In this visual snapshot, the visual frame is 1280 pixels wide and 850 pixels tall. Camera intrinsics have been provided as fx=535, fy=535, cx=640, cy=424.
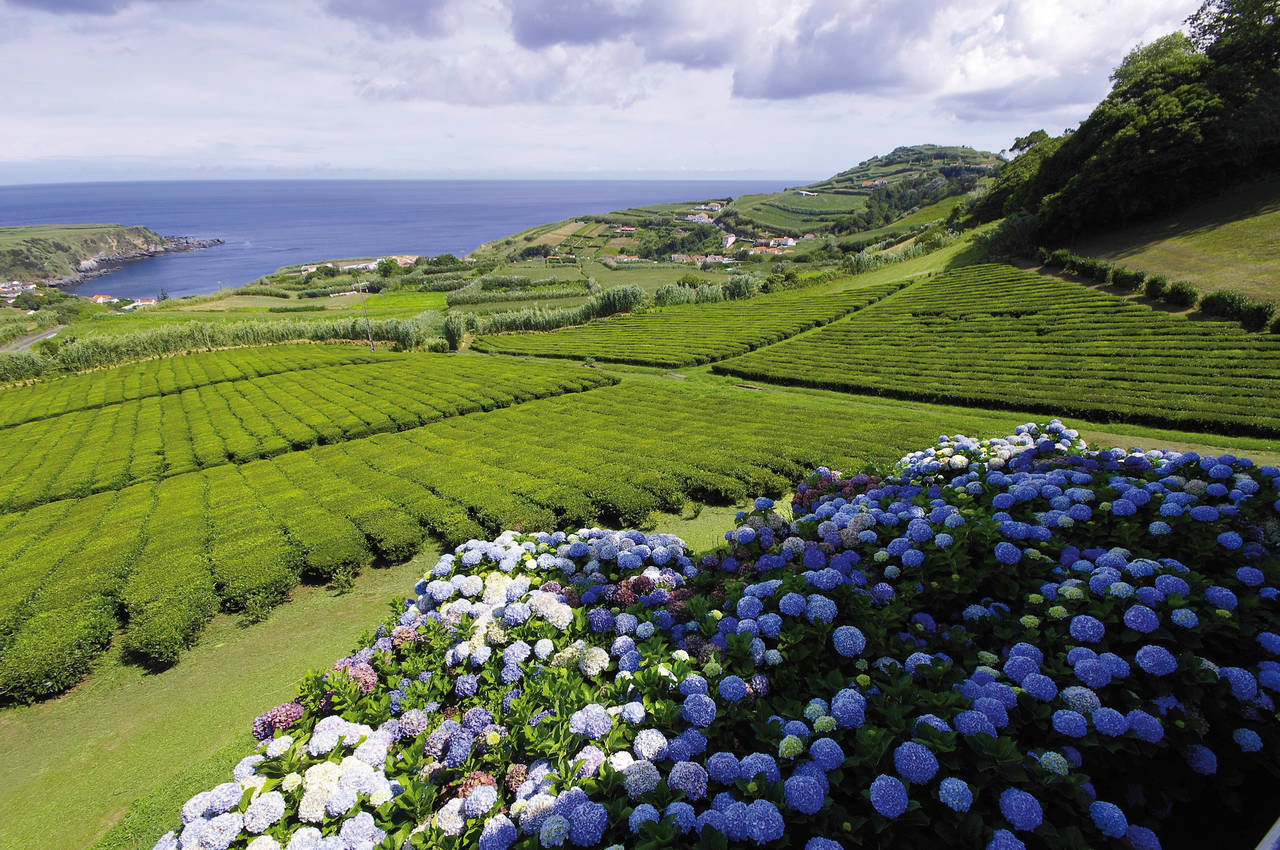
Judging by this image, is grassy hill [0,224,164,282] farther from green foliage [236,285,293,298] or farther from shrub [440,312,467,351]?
shrub [440,312,467,351]

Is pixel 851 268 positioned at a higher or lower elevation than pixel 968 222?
lower

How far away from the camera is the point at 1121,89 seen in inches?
1788

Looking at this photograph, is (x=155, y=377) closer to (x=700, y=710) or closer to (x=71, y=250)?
(x=700, y=710)

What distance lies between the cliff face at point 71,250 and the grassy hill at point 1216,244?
8316 inches

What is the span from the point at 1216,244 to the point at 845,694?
1786 inches

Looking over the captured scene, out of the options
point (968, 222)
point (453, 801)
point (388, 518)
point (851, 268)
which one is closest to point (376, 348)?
point (388, 518)

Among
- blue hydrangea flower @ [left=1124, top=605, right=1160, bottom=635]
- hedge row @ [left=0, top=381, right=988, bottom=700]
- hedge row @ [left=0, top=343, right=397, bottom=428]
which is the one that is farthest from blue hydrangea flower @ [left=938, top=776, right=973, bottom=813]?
hedge row @ [left=0, top=343, right=397, bottom=428]

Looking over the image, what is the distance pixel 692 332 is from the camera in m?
44.6

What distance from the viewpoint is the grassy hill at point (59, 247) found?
5497 inches

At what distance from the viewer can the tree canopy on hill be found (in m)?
36.3

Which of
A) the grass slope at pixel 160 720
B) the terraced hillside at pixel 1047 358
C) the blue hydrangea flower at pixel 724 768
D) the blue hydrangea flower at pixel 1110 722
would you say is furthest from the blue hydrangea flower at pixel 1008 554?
the terraced hillside at pixel 1047 358

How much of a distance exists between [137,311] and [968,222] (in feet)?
390

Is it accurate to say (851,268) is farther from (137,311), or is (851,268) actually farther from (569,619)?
(137,311)

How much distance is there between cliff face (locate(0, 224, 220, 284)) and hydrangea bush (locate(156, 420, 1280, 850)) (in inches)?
7973
